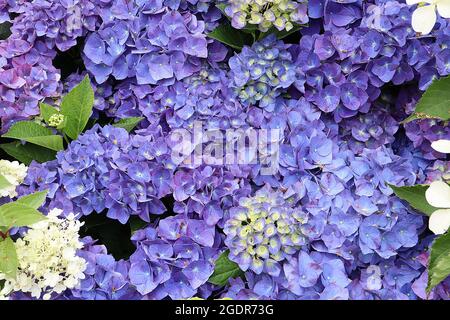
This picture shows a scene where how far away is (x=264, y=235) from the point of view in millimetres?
1398

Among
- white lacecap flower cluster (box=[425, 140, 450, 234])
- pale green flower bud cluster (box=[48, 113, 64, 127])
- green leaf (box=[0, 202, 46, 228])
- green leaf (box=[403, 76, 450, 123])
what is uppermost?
green leaf (box=[403, 76, 450, 123])

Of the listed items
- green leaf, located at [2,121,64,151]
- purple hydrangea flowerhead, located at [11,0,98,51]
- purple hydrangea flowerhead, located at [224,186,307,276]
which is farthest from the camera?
purple hydrangea flowerhead, located at [11,0,98,51]

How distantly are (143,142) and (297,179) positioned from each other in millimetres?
356

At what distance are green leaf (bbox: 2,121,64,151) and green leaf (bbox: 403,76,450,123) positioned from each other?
2.70 feet

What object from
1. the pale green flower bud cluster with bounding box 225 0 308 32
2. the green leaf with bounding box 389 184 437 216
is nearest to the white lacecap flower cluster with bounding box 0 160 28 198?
the pale green flower bud cluster with bounding box 225 0 308 32

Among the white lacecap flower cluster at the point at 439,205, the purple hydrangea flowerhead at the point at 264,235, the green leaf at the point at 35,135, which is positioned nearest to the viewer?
the white lacecap flower cluster at the point at 439,205

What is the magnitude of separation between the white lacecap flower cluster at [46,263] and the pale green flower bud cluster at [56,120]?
0.30m

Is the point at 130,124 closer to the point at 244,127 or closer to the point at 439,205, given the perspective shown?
the point at 244,127

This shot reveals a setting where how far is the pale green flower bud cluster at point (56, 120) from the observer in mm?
1632

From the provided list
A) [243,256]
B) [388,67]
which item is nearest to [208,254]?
[243,256]

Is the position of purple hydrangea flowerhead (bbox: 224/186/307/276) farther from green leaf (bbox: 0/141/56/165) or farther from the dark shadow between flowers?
green leaf (bbox: 0/141/56/165)

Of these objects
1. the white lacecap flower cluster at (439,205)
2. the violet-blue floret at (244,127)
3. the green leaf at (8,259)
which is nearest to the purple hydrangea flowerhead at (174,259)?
the violet-blue floret at (244,127)

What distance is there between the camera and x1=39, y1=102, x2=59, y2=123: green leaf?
164cm

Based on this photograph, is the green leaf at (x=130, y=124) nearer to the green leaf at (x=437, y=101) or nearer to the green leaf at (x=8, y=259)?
the green leaf at (x=8, y=259)
